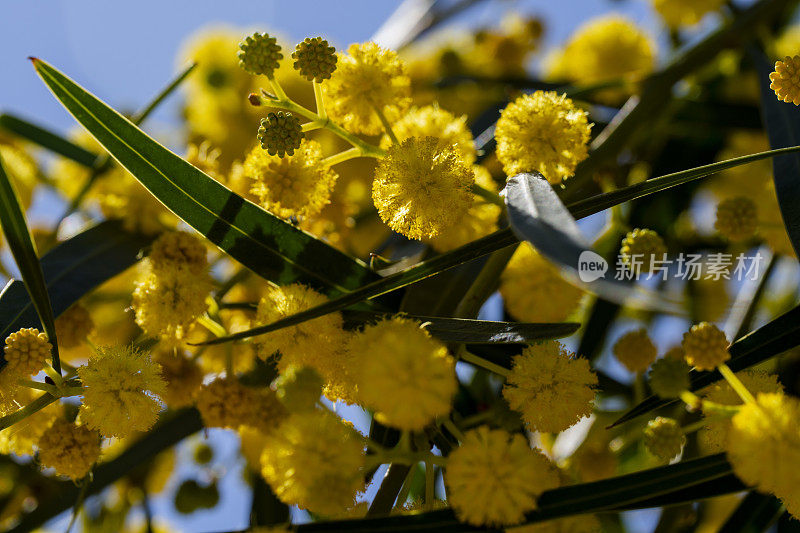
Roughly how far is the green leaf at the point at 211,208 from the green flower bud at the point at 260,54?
0.73 feet

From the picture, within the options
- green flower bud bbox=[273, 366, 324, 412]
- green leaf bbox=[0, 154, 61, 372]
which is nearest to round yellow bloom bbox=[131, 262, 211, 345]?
green leaf bbox=[0, 154, 61, 372]

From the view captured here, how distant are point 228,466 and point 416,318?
1.14 m

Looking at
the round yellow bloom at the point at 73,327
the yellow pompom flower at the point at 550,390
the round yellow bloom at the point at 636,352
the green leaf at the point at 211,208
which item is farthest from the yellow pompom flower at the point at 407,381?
the round yellow bloom at the point at 73,327

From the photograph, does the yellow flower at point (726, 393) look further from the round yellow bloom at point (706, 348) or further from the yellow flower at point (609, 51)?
the yellow flower at point (609, 51)

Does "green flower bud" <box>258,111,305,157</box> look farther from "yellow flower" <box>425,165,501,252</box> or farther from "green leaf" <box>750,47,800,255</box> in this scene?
"green leaf" <box>750,47,800,255</box>

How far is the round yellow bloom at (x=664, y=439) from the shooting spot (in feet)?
4.16

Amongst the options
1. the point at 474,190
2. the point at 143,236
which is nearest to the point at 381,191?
the point at 474,190

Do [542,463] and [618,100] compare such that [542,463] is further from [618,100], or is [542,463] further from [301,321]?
[618,100]

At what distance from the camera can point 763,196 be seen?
1794 mm

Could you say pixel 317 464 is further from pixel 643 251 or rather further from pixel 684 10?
pixel 684 10

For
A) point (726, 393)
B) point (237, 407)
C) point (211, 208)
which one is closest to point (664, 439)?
point (726, 393)

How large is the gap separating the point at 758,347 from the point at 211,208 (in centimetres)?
101

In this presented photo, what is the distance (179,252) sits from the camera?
4.94 feet

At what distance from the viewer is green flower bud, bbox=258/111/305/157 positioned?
126 cm
